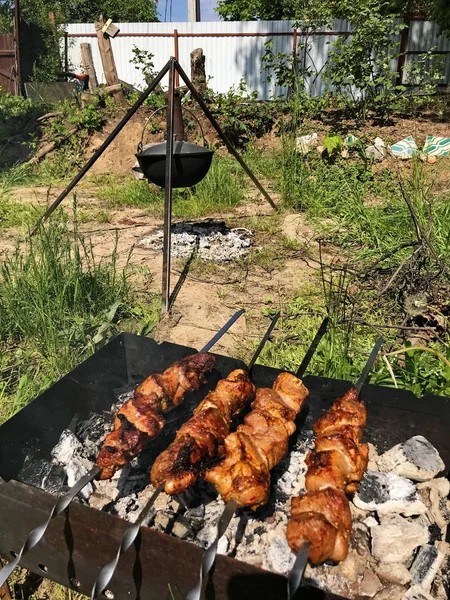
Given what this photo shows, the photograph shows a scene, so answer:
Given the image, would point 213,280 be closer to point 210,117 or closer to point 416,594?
point 210,117

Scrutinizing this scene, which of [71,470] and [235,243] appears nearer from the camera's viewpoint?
[71,470]

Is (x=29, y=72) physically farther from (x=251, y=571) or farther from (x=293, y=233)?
(x=251, y=571)

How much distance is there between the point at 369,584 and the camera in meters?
1.73

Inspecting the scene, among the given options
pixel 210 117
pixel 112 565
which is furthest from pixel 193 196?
pixel 112 565

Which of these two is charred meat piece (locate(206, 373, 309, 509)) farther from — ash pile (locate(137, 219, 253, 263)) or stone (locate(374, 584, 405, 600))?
ash pile (locate(137, 219, 253, 263))

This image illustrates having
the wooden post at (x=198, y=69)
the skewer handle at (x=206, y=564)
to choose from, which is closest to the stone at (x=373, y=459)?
the skewer handle at (x=206, y=564)

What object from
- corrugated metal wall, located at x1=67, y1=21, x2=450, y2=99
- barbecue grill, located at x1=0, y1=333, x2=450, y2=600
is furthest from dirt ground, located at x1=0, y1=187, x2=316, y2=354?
corrugated metal wall, located at x1=67, y1=21, x2=450, y2=99

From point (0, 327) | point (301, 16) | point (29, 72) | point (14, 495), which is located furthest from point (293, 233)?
point (29, 72)

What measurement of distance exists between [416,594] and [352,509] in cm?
40

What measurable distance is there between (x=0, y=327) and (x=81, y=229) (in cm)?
320

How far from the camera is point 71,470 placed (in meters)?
2.13

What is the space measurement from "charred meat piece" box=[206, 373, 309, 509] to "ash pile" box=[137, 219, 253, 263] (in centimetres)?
326

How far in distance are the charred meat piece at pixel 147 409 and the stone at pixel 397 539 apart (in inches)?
39.2

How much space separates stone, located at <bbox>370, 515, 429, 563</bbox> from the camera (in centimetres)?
179
